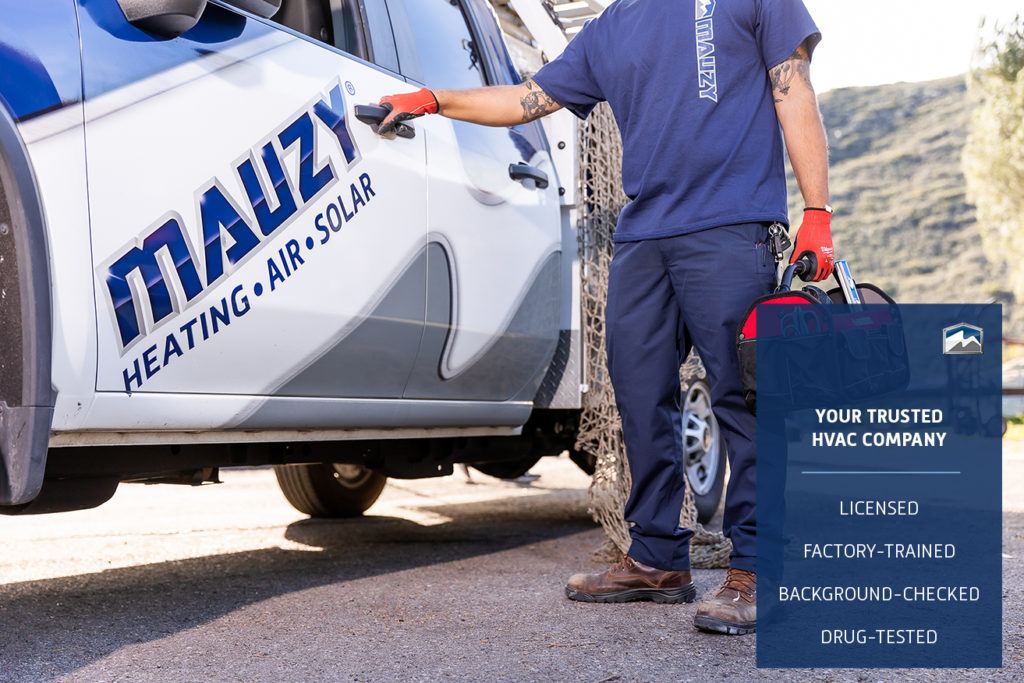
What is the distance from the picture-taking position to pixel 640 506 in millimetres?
3281

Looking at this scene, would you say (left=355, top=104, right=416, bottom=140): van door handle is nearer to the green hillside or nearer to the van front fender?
the van front fender

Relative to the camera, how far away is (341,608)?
318 centimetres

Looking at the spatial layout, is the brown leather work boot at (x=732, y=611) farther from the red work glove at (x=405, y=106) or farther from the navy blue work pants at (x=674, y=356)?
the red work glove at (x=405, y=106)

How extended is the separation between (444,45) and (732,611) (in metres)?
1.98

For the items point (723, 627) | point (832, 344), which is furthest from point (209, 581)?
point (832, 344)

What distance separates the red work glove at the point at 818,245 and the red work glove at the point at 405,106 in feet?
3.40

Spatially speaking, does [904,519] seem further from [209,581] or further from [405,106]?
[209,581]

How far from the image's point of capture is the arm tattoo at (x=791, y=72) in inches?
117

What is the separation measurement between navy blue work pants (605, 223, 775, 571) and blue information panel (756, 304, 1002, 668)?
0.47 metres

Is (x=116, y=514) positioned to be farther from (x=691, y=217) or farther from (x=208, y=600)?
(x=691, y=217)

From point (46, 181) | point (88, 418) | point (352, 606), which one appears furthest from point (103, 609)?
point (46, 181)

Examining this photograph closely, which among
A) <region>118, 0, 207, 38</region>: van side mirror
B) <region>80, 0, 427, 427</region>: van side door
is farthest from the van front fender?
<region>118, 0, 207, 38</region>: van side mirror

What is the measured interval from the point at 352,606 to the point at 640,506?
809 millimetres

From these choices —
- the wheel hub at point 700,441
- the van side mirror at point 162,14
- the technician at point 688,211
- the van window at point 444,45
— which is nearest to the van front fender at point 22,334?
the van side mirror at point 162,14
